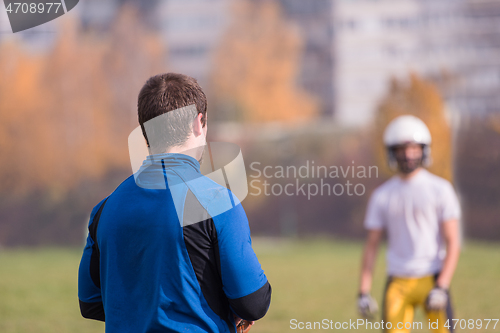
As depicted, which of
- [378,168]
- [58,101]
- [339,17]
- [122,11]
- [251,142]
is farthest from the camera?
[339,17]

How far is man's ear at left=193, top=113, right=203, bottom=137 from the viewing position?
1.66 meters

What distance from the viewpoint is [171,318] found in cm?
155

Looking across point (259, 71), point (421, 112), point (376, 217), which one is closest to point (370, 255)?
point (376, 217)

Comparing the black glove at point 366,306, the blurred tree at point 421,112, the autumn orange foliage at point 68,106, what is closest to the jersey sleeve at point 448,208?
the black glove at point 366,306

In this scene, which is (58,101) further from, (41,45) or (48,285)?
(48,285)

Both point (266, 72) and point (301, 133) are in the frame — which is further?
point (266, 72)

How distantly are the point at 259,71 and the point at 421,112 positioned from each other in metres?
13.9

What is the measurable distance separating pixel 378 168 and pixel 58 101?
17366 mm

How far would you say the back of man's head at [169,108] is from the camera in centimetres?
163

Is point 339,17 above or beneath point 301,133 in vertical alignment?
above

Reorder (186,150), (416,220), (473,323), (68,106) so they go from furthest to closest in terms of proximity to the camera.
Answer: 1. (68,106)
2. (473,323)
3. (416,220)
4. (186,150)

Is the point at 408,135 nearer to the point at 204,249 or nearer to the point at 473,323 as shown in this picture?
the point at 204,249

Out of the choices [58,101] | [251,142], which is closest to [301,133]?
[251,142]

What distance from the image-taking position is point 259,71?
31094 millimetres
